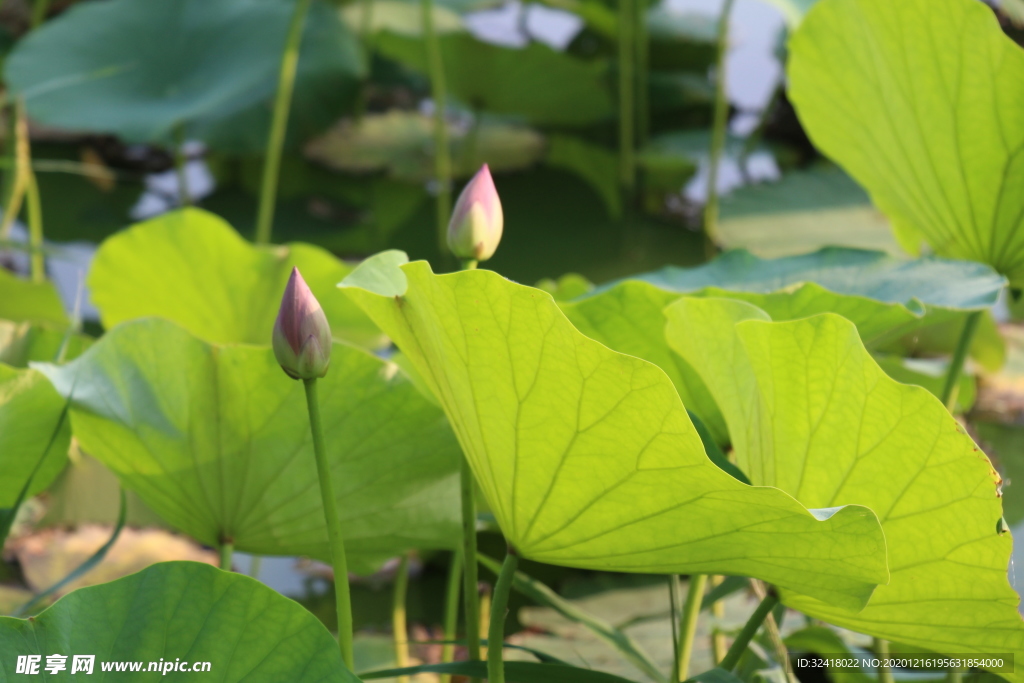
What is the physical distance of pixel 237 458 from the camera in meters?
0.57

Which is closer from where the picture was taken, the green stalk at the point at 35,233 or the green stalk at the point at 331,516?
the green stalk at the point at 331,516

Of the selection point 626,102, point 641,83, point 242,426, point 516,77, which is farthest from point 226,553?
point 641,83

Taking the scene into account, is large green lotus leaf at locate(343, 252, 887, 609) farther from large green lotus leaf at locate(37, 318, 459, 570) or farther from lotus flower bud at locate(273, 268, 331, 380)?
large green lotus leaf at locate(37, 318, 459, 570)

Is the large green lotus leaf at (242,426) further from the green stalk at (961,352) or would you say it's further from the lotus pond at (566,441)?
the green stalk at (961,352)

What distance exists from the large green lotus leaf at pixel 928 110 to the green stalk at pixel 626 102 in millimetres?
1282

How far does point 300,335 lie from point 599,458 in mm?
148

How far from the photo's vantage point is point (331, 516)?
44cm

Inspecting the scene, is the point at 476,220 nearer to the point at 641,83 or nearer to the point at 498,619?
the point at 498,619

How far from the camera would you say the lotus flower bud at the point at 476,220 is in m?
0.49

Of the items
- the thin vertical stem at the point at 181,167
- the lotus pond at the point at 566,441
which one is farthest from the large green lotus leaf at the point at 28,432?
the thin vertical stem at the point at 181,167

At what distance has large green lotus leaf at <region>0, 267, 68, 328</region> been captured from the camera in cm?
97

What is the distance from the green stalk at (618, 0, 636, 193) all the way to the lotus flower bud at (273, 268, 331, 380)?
1.65 meters

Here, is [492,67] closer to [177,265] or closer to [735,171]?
[735,171]

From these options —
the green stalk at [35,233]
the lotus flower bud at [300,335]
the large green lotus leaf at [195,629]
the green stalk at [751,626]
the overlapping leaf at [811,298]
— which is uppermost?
the lotus flower bud at [300,335]
